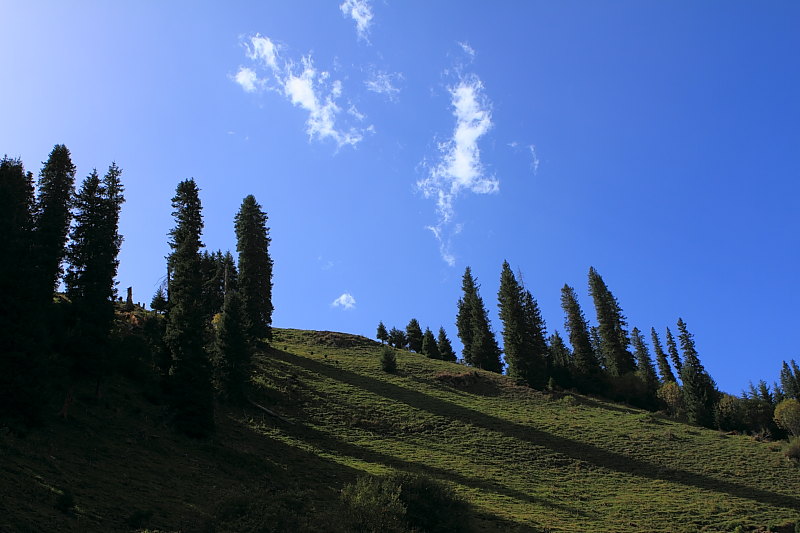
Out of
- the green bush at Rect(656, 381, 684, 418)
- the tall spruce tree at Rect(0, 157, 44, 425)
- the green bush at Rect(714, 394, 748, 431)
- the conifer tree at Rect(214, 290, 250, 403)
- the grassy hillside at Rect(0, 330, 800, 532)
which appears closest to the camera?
the grassy hillside at Rect(0, 330, 800, 532)

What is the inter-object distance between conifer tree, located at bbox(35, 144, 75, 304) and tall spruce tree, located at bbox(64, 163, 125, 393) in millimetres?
1863

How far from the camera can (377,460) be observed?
42781 mm

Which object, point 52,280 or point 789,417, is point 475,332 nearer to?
point 789,417

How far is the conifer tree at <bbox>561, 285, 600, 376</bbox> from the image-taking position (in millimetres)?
84188

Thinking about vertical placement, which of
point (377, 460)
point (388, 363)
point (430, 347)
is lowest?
point (377, 460)

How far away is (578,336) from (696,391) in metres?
21.5

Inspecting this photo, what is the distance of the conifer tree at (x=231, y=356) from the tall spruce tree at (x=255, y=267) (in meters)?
10.5

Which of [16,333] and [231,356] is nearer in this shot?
[16,333]

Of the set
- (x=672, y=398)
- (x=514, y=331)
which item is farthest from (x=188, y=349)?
(x=672, y=398)

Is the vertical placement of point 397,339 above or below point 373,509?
above

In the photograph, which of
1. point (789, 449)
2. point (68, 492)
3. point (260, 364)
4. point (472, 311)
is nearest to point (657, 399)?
point (789, 449)

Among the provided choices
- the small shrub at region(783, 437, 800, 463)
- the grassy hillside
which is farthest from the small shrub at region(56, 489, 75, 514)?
the small shrub at region(783, 437, 800, 463)

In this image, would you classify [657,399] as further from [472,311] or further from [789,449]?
[472,311]

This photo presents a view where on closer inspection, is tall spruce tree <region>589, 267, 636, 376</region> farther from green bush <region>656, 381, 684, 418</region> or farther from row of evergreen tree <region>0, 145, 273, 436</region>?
row of evergreen tree <region>0, 145, 273, 436</region>
